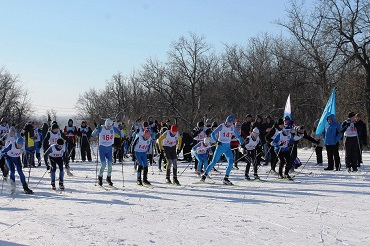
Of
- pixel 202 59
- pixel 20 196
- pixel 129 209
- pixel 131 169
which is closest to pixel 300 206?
pixel 129 209

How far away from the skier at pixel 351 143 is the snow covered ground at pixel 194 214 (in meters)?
1.88

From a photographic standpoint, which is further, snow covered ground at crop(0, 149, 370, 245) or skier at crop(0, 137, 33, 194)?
skier at crop(0, 137, 33, 194)

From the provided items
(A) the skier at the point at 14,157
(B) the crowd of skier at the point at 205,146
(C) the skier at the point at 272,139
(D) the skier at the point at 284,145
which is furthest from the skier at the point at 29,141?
(D) the skier at the point at 284,145

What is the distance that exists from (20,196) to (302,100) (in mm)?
37787

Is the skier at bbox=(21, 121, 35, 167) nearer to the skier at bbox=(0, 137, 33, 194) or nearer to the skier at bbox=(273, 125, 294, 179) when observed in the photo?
the skier at bbox=(0, 137, 33, 194)

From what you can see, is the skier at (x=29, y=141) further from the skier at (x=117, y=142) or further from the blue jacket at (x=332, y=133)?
the blue jacket at (x=332, y=133)

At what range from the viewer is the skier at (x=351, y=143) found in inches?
673

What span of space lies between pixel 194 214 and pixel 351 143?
9479 mm

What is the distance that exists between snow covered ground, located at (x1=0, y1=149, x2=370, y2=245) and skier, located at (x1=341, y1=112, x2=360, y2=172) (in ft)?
6.16

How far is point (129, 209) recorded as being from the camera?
33.9ft

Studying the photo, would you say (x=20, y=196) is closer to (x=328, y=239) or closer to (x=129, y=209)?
(x=129, y=209)

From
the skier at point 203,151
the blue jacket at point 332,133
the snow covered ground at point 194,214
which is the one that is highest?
the blue jacket at point 332,133

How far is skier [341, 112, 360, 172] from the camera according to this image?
17.1 m

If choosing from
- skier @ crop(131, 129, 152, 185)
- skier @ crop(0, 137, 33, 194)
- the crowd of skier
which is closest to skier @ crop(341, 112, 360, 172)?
the crowd of skier
